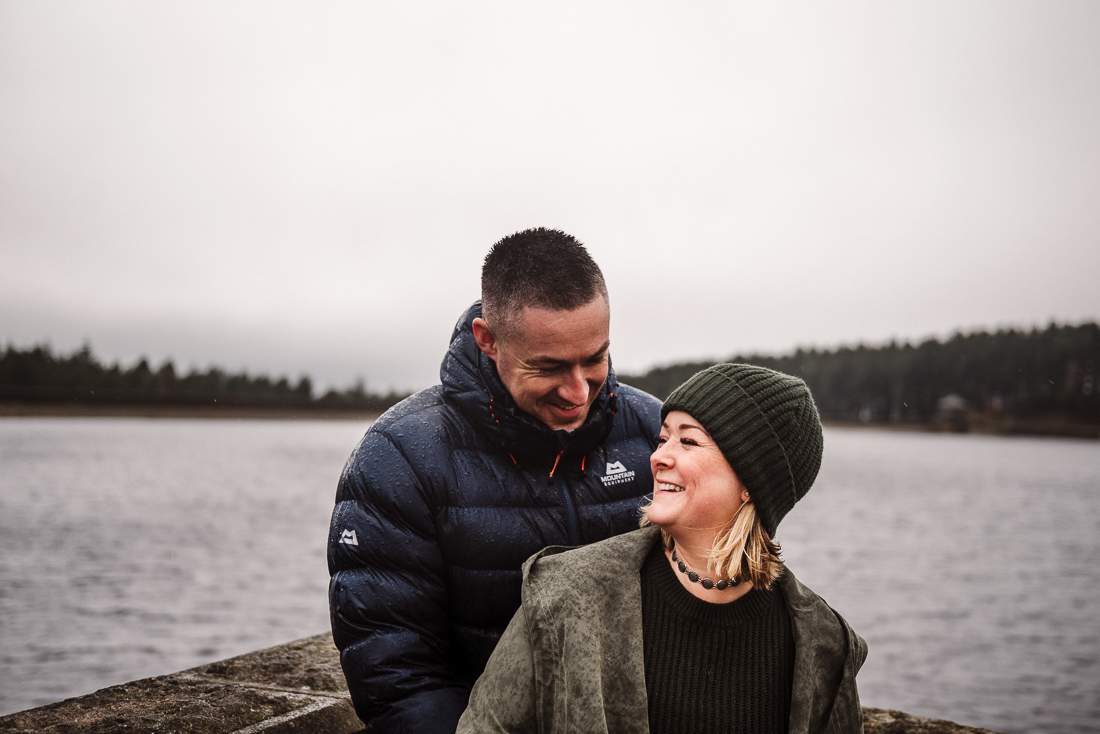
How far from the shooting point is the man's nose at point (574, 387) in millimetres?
2777

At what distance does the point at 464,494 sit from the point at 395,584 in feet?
1.29

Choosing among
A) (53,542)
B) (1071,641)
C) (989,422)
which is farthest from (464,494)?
(989,422)

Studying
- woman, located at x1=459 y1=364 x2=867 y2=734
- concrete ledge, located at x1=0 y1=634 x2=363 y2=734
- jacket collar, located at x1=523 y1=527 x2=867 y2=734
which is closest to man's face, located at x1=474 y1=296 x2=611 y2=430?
woman, located at x1=459 y1=364 x2=867 y2=734

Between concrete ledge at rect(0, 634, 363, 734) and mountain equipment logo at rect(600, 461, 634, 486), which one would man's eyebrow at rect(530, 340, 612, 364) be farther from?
concrete ledge at rect(0, 634, 363, 734)

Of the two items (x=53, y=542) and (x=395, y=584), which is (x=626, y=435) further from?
(x=53, y=542)

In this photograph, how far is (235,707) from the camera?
2543mm

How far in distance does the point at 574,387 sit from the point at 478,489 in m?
0.51

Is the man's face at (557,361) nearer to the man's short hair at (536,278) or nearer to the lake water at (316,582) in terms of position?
the man's short hair at (536,278)

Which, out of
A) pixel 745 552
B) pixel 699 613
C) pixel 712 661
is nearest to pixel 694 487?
pixel 745 552

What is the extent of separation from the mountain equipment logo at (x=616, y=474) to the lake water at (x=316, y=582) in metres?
11.6

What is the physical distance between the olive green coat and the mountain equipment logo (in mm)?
691

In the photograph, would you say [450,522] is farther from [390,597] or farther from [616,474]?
[616,474]

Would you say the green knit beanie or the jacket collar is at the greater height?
the green knit beanie

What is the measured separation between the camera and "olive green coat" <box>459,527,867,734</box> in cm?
208
